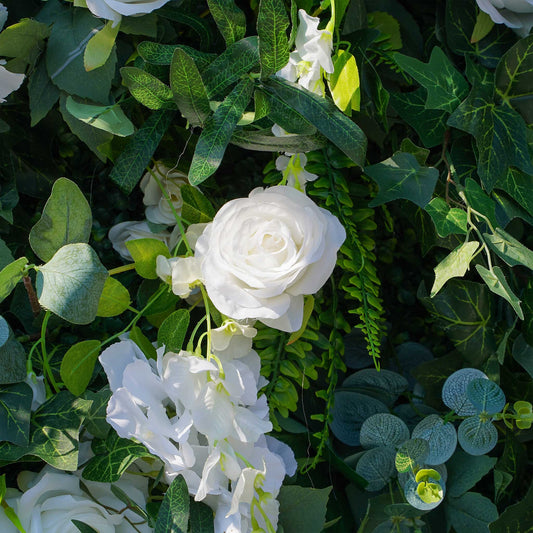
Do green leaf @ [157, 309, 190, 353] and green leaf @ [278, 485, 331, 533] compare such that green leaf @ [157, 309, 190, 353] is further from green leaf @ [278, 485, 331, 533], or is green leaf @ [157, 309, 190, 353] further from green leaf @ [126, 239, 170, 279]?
green leaf @ [278, 485, 331, 533]

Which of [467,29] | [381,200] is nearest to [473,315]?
[381,200]

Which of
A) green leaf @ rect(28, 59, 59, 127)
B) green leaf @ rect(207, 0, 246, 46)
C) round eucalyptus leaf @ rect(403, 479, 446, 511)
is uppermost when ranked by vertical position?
green leaf @ rect(207, 0, 246, 46)

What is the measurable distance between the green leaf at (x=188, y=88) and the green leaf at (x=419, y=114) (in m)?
0.17

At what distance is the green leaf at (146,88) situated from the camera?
19.4 inches

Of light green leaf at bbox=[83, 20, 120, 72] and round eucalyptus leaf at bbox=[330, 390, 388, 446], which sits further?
round eucalyptus leaf at bbox=[330, 390, 388, 446]

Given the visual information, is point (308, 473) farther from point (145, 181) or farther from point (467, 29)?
point (467, 29)

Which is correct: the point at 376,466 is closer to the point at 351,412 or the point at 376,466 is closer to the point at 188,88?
the point at 351,412

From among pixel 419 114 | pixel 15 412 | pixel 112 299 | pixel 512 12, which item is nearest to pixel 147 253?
pixel 112 299

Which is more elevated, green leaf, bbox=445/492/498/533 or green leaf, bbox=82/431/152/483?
green leaf, bbox=82/431/152/483

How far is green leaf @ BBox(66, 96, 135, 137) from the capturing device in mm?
509

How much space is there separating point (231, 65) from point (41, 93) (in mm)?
161

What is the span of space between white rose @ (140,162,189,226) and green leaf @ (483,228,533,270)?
0.84 ft

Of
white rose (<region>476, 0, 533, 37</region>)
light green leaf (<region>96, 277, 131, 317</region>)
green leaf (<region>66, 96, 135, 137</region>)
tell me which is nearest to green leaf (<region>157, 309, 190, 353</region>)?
light green leaf (<region>96, 277, 131, 317</region>)

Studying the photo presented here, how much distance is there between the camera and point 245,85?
1.64 feet
